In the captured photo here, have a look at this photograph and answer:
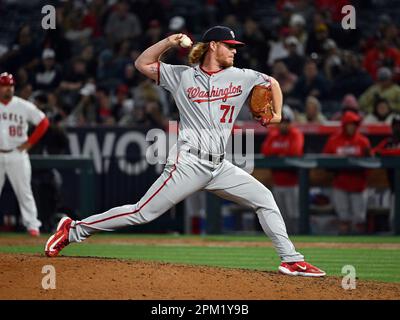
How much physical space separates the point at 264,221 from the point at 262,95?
1.05 metres

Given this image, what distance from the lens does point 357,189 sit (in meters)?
13.6

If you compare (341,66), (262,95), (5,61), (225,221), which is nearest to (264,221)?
(262,95)

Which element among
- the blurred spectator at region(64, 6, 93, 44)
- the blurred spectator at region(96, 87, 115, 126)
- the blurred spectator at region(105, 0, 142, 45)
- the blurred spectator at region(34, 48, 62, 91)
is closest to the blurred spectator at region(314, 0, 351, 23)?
the blurred spectator at region(105, 0, 142, 45)

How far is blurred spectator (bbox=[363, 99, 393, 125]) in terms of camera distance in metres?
14.6

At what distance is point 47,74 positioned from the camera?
1725cm

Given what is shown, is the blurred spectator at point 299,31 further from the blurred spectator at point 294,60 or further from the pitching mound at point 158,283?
the pitching mound at point 158,283

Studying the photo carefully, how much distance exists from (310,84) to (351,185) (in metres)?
3.18

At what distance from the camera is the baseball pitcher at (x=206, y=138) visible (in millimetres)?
7383

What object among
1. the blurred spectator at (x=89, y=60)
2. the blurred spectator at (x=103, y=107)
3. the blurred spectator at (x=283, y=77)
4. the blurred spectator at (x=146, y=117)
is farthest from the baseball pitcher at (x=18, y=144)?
the blurred spectator at (x=89, y=60)

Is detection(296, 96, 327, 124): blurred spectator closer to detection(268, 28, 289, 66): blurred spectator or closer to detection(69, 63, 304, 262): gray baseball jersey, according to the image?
detection(268, 28, 289, 66): blurred spectator

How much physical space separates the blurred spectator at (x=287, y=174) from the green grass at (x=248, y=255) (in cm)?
153

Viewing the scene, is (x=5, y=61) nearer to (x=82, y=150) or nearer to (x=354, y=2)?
(x=82, y=150)

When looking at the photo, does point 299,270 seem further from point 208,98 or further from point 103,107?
point 103,107

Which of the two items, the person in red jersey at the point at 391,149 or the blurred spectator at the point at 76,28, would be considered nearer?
the person in red jersey at the point at 391,149
